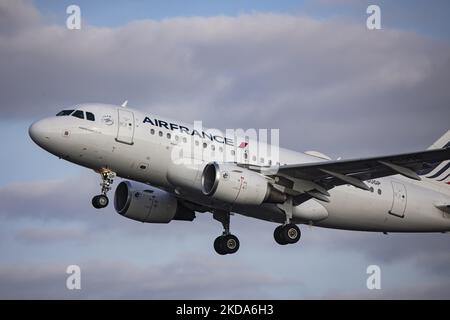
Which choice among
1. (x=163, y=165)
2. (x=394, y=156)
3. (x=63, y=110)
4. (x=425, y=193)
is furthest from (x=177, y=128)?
(x=425, y=193)

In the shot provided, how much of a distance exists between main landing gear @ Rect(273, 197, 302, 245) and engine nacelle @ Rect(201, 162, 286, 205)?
2.02 m

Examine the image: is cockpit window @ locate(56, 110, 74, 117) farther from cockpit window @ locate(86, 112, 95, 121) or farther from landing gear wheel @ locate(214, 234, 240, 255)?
landing gear wheel @ locate(214, 234, 240, 255)

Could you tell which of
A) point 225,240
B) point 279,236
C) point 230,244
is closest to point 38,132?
point 225,240

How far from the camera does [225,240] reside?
50.2 m

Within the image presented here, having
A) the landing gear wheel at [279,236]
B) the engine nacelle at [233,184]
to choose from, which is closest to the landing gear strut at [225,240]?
the landing gear wheel at [279,236]

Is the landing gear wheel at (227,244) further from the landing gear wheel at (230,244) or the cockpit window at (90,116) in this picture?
the cockpit window at (90,116)

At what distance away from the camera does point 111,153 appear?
4447 cm

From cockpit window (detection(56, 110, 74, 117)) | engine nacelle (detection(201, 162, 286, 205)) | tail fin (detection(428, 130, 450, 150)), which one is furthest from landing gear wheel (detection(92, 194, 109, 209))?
tail fin (detection(428, 130, 450, 150))

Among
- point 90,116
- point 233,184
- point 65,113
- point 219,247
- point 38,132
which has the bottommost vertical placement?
point 219,247

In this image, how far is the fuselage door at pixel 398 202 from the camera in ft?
164

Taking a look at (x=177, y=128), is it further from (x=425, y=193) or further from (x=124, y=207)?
(x=425, y=193)

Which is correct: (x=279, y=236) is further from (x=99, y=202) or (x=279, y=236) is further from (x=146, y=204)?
(x=99, y=202)

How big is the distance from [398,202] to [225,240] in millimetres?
8849

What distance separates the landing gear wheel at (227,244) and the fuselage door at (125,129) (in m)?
8.48
